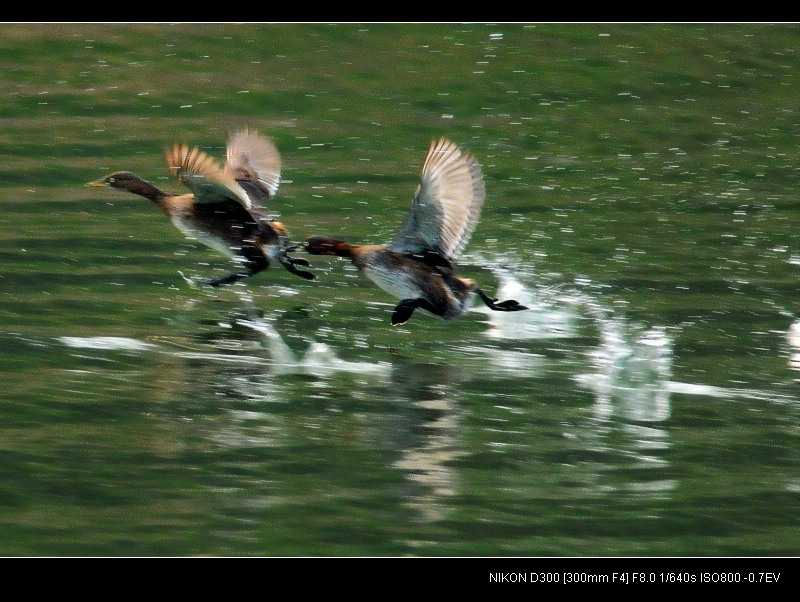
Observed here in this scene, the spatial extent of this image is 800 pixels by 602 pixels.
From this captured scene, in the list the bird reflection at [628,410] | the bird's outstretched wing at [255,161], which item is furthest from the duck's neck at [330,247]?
the bird reflection at [628,410]

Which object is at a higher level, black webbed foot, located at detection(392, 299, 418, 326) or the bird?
the bird

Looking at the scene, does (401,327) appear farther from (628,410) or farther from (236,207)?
(628,410)

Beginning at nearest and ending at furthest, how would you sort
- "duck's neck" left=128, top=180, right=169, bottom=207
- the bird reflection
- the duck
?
the bird reflection → the duck → "duck's neck" left=128, top=180, right=169, bottom=207

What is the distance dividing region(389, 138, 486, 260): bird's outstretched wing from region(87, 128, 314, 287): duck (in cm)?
118

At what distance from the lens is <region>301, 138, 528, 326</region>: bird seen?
8328mm

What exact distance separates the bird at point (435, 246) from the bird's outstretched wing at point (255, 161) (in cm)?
165

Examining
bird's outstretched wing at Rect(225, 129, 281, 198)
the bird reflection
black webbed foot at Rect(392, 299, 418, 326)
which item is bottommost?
the bird reflection

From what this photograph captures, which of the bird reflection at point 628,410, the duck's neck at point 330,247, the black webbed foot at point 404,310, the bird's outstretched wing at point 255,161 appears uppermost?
the bird's outstretched wing at point 255,161

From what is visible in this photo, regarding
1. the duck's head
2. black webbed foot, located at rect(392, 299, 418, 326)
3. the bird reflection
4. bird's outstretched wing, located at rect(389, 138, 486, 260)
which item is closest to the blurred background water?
the bird reflection

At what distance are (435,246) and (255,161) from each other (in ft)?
7.85

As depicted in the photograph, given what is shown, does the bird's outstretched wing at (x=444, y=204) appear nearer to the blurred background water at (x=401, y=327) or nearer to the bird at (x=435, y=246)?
the bird at (x=435, y=246)

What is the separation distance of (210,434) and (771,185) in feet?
26.0

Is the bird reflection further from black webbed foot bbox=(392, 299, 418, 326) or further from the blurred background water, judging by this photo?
black webbed foot bbox=(392, 299, 418, 326)

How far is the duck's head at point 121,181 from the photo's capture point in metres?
10.7
